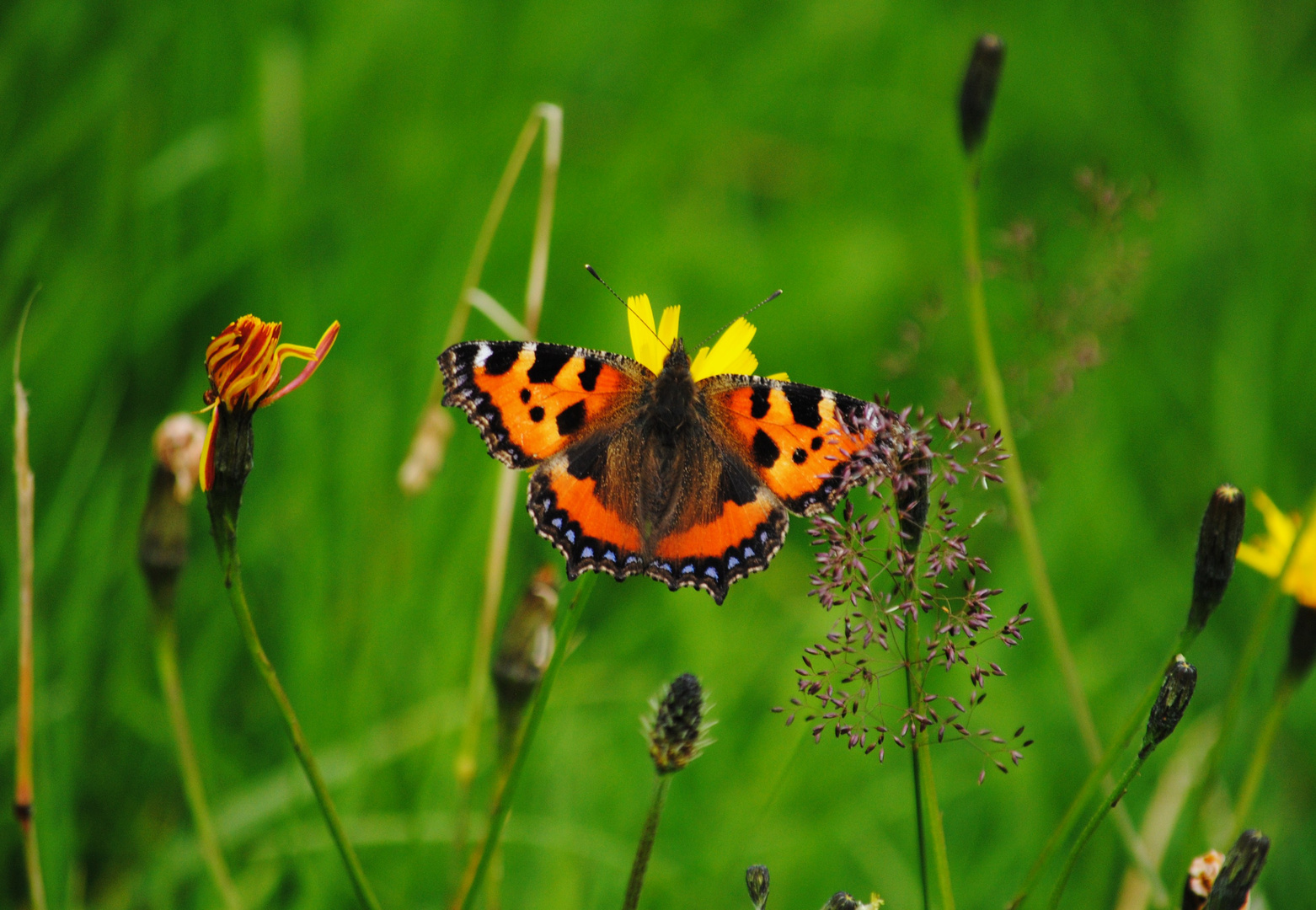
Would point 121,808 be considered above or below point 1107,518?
below

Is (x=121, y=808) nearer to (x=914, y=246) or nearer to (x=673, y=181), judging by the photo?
(x=673, y=181)

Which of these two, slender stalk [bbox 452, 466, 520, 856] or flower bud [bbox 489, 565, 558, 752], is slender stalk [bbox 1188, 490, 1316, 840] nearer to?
flower bud [bbox 489, 565, 558, 752]

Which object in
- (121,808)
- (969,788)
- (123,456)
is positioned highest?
(123,456)

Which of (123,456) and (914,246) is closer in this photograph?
(123,456)

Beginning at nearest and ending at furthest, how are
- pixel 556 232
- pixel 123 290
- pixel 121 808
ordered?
pixel 121 808 < pixel 123 290 < pixel 556 232

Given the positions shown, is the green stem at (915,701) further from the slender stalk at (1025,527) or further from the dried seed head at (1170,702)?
the slender stalk at (1025,527)

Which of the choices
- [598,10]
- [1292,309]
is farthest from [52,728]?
[1292,309]

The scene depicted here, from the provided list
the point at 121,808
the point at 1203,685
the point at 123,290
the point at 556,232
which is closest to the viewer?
the point at 121,808

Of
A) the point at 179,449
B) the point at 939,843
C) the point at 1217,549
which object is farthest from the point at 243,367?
the point at 1217,549
